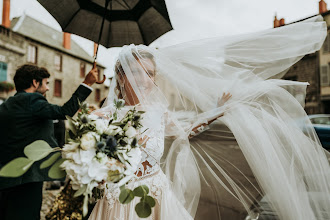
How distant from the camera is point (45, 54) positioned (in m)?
18.8

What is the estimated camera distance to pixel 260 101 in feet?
5.83

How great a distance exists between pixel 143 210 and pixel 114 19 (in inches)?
86.9

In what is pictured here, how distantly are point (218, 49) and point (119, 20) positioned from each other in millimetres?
1290

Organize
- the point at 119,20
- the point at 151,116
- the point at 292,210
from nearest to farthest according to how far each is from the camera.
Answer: the point at 292,210, the point at 151,116, the point at 119,20

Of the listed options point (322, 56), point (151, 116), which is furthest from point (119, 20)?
point (322, 56)

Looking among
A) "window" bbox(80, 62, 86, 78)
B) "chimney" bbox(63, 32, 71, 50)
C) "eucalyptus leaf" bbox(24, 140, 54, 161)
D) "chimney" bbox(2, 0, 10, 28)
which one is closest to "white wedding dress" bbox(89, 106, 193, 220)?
"eucalyptus leaf" bbox(24, 140, 54, 161)

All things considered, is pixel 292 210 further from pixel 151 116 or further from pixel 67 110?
pixel 67 110

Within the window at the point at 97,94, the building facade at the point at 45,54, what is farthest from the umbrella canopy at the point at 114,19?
the window at the point at 97,94

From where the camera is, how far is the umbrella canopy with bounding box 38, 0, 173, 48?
2521 mm

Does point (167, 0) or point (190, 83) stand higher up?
point (167, 0)

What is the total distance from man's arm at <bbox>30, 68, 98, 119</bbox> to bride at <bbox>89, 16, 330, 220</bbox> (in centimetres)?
38

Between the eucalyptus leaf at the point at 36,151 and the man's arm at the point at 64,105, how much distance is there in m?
1.08

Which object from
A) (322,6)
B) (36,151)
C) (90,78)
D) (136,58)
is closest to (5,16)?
(90,78)

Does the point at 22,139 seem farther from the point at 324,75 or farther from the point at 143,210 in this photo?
the point at 324,75
